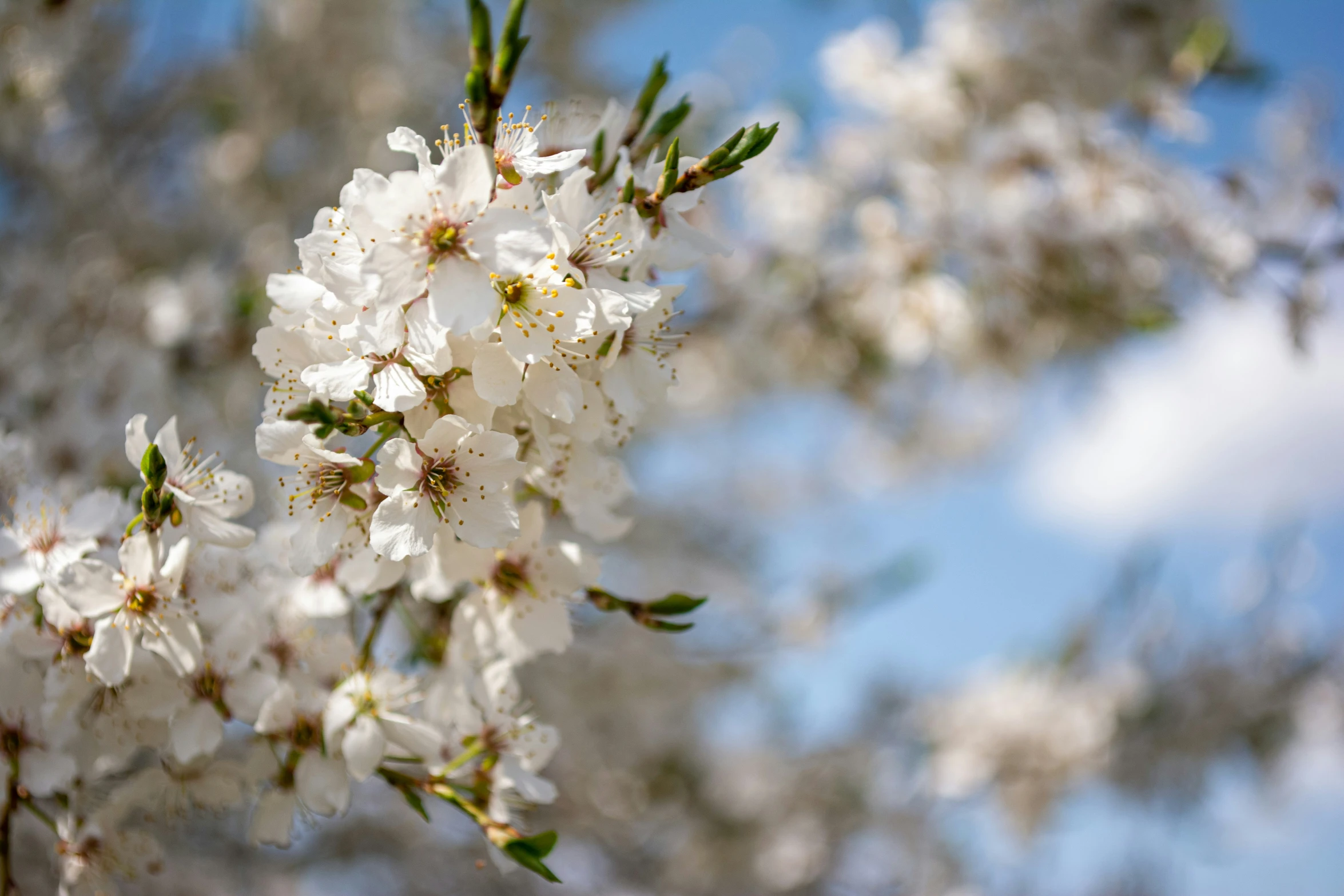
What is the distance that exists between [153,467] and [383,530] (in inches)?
11.5

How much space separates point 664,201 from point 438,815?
10.2 feet

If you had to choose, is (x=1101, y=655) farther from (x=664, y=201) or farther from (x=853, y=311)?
(x=664, y=201)

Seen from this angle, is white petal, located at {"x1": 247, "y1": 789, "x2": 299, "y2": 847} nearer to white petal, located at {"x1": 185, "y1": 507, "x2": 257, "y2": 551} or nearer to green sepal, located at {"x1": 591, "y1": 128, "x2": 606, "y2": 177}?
white petal, located at {"x1": 185, "y1": 507, "x2": 257, "y2": 551}

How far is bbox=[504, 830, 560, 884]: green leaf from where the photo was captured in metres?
0.99

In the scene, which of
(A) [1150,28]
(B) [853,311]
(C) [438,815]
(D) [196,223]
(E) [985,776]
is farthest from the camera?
(E) [985,776]

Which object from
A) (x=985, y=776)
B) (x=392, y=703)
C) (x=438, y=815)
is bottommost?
(x=985, y=776)

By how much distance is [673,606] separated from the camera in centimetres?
114

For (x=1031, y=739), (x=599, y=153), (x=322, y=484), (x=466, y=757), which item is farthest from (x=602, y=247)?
(x=1031, y=739)

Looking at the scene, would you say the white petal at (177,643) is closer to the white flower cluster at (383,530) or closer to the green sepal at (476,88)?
the white flower cluster at (383,530)

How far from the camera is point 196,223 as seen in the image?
13.1 ft

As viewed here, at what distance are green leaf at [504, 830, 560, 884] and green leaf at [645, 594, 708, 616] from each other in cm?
31

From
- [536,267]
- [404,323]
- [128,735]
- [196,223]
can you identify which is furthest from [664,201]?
[196,223]

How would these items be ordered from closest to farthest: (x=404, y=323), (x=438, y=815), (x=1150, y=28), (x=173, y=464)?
(x=404, y=323)
(x=173, y=464)
(x=1150, y=28)
(x=438, y=815)

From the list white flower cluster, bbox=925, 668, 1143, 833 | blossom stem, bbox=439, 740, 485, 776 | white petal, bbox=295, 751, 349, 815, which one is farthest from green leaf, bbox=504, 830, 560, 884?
white flower cluster, bbox=925, 668, 1143, 833
